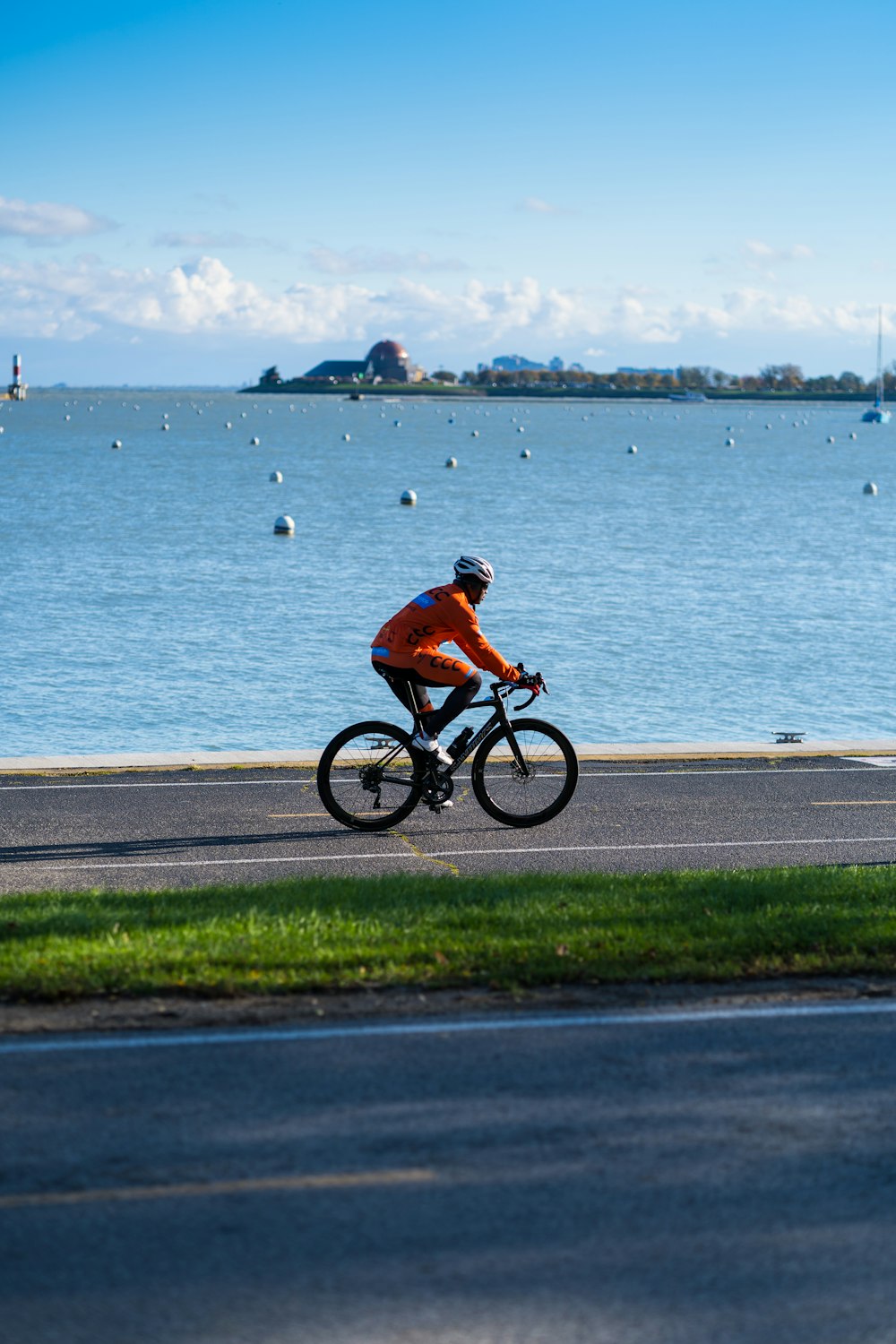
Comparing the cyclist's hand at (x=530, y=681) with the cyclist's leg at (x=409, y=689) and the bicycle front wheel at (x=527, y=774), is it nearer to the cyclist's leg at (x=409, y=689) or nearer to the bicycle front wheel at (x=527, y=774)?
the bicycle front wheel at (x=527, y=774)

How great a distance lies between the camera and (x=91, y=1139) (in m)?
5.37

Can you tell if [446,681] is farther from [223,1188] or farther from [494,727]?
[223,1188]

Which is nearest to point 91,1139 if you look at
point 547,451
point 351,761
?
point 351,761

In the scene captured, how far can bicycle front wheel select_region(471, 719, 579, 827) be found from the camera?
11.9 metres

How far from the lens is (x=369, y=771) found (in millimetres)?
11750

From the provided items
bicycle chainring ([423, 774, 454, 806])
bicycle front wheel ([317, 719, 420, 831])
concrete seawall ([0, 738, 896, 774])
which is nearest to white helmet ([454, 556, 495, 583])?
bicycle front wheel ([317, 719, 420, 831])

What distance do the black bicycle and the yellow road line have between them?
6487 mm

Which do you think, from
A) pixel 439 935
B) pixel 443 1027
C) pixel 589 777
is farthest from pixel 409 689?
pixel 443 1027

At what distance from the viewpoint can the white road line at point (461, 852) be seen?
10.7 metres

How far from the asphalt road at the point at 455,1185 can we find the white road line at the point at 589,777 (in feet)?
24.7

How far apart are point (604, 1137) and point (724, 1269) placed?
3.21 feet

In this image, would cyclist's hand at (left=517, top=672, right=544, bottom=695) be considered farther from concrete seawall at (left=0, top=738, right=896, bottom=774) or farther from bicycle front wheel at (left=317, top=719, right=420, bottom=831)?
concrete seawall at (left=0, top=738, right=896, bottom=774)

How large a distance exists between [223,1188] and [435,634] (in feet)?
22.3

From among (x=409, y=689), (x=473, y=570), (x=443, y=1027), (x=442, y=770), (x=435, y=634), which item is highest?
(x=473, y=570)
